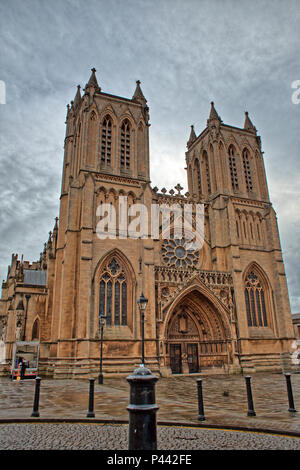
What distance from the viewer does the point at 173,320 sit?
30984mm

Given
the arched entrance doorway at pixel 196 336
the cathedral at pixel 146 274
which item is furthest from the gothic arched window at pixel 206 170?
the arched entrance doorway at pixel 196 336

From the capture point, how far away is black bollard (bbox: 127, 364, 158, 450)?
14.5 feet

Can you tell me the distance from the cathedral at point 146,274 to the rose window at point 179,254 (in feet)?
0.32

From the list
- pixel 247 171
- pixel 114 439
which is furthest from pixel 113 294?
pixel 247 171

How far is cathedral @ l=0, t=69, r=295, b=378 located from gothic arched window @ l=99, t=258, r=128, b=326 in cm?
8

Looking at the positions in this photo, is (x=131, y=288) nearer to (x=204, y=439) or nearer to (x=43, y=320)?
(x=43, y=320)

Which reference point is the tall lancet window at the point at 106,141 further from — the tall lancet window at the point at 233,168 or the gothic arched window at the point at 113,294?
the tall lancet window at the point at 233,168

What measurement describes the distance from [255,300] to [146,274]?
12.2m

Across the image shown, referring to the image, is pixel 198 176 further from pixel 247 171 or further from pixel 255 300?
pixel 255 300

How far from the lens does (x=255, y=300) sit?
111ft

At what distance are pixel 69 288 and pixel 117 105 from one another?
18.9 meters

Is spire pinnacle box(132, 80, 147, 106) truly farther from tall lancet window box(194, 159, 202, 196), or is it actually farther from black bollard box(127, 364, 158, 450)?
black bollard box(127, 364, 158, 450)

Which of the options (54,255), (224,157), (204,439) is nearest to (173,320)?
(54,255)

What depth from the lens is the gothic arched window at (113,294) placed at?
27422 mm
